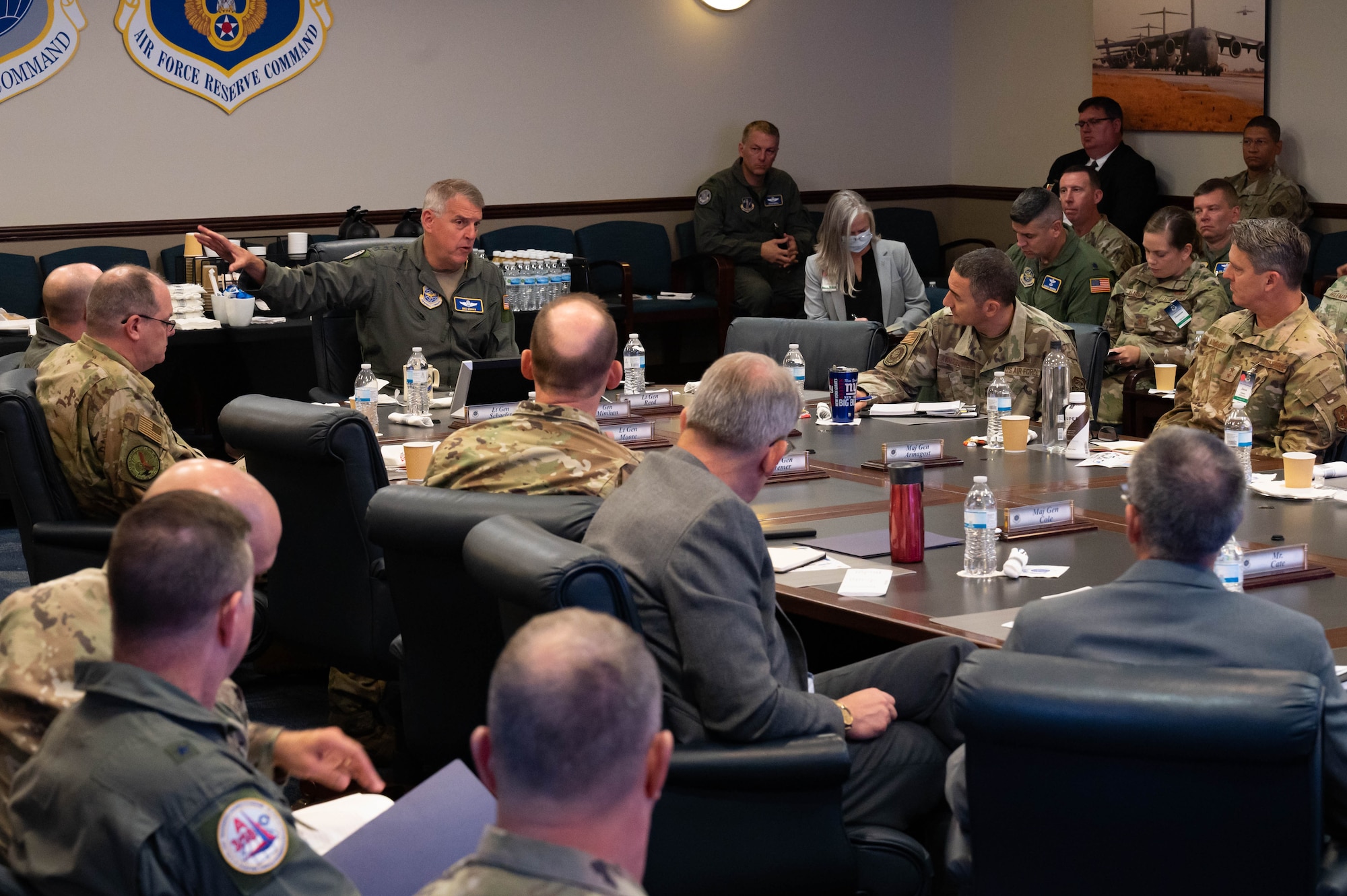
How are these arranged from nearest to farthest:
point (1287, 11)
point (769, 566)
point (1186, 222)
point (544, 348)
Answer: point (769, 566) → point (544, 348) → point (1186, 222) → point (1287, 11)

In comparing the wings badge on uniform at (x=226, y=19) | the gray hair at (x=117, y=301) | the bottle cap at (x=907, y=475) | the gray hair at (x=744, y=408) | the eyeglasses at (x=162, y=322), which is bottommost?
the bottle cap at (x=907, y=475)

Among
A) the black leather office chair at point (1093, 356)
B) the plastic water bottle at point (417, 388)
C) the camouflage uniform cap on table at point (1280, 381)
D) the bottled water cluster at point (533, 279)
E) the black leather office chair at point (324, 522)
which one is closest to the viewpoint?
the black leather office chair at point (324, 522)

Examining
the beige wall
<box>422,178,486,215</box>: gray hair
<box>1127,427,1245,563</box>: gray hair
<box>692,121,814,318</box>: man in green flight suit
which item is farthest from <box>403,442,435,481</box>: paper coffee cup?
<box>692,121,814,318</box>: man in green flight suit

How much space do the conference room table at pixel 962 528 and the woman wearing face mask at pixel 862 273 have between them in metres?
2.65

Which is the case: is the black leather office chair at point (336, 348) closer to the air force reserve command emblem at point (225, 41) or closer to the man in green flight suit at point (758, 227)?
the air force reserve command emblem at point (225, 41)

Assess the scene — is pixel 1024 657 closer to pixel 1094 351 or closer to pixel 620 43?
pixel 1094 351

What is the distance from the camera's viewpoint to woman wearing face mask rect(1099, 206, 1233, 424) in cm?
604

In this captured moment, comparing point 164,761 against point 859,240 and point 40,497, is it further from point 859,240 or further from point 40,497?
point 859,240

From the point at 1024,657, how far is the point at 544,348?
4.82ft

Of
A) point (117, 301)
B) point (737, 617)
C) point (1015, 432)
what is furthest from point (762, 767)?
point (117, 301)

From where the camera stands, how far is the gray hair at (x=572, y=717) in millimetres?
1241

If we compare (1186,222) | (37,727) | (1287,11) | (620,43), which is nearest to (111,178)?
(620,43)

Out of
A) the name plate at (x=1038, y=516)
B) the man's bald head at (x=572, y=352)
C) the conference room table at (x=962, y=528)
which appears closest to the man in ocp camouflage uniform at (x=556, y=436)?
the man's bald head at (x=572, y=352)

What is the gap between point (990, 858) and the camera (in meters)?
1.93
